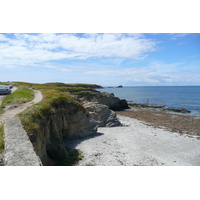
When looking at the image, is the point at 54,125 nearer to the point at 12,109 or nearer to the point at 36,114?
the point at 36,114

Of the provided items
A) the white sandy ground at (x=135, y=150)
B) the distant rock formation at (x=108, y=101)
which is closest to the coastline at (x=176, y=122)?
the white sandy ground at (x=135, y=150)

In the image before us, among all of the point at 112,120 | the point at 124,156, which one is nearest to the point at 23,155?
the point at 124,156

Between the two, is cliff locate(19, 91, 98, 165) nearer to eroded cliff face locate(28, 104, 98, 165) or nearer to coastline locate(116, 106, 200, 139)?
eroded cliff face locate(28, 104, 98, 165)

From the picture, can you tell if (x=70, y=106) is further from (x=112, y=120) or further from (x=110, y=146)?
(x=112, y=120)

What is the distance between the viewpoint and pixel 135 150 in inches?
709

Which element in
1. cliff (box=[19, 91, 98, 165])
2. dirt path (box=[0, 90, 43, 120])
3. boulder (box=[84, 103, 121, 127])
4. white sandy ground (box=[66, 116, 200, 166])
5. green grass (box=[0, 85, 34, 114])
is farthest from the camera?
boulder (box=[84, 103, 121, 127])

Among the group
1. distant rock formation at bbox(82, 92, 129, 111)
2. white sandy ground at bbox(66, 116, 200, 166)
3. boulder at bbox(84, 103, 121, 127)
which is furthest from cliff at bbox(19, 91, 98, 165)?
distant rock formation at bbox(82, 92, 129, 111)

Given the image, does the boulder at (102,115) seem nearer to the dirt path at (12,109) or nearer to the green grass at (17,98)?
the green grass at (17,98)

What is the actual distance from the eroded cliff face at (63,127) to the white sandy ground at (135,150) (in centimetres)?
144

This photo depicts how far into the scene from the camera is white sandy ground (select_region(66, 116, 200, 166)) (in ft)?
49.3

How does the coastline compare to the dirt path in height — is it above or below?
below

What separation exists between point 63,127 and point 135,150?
9.45 metres

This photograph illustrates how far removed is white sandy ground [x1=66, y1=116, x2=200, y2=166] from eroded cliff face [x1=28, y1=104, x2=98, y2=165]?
1.44m

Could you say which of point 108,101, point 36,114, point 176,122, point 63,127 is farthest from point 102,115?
point 108,101
